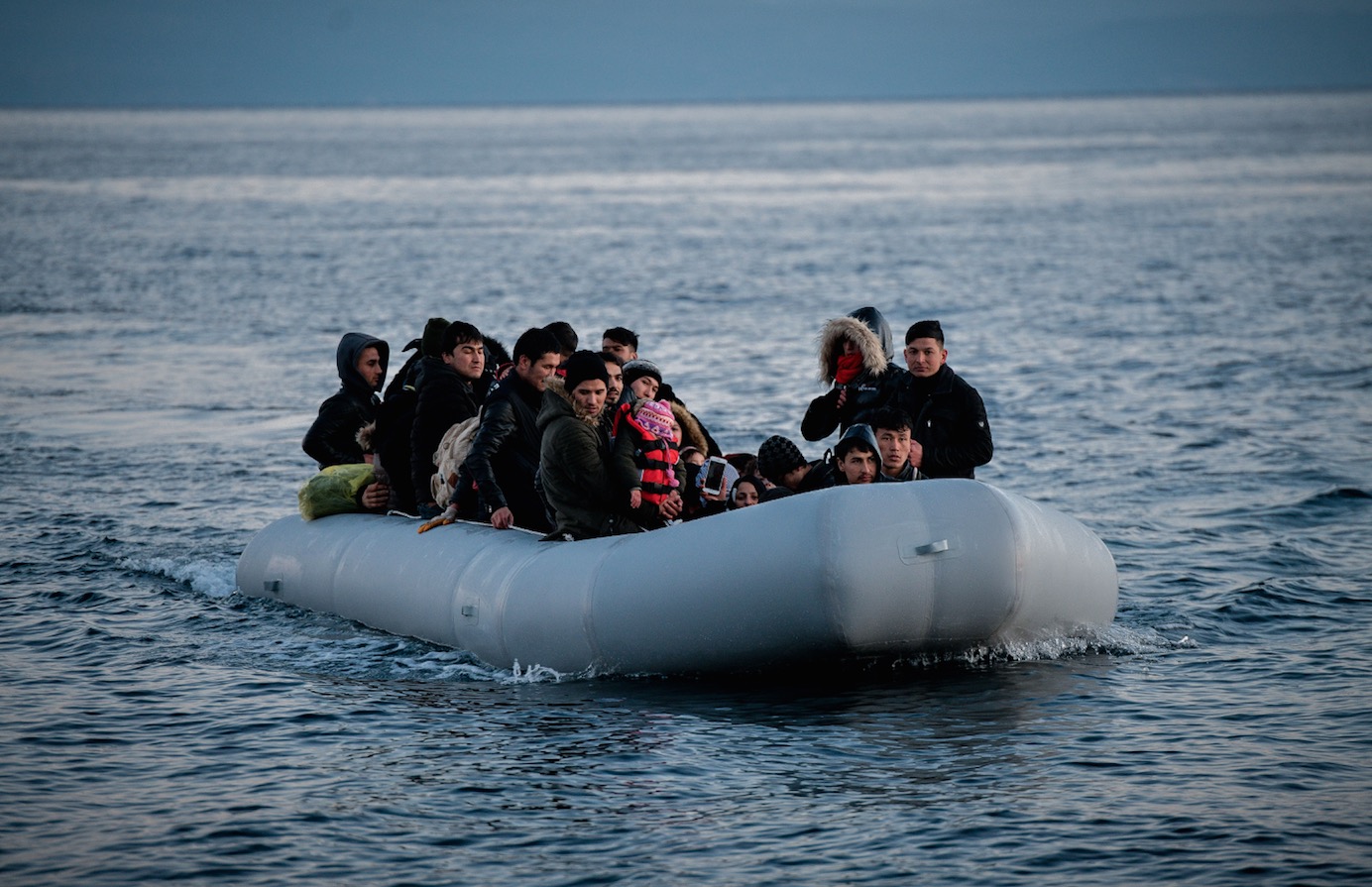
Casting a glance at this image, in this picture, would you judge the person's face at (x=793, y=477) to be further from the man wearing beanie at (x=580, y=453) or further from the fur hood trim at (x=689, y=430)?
the man wearing beanie at (x=580, y=453)

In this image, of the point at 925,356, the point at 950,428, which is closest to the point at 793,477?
the point at 950,428

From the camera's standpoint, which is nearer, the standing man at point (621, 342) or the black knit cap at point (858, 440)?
the black knit cap at point (858, 440)

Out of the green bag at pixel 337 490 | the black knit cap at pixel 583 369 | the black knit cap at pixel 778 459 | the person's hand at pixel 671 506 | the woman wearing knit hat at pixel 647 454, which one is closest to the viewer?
the black knit cap at pixel 583 369

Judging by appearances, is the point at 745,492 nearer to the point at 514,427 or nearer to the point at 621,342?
the point at 621,342

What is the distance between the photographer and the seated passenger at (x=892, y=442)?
919 centimetres

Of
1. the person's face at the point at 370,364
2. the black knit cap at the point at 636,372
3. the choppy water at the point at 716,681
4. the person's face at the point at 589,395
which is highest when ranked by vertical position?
the person's face at the point at 370,364

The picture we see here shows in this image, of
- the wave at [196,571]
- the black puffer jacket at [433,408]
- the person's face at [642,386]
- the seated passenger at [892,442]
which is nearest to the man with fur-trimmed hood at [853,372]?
the seated passenger at [892,442]

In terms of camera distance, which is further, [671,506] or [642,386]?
[642,386]

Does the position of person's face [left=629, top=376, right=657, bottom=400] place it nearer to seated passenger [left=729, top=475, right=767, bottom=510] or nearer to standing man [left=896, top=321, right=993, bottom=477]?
seated passenger [left=729, top=475, right=767, bottom=510]

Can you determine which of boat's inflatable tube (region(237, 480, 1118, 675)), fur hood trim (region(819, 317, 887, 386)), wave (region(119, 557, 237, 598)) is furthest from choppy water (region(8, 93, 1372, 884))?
fur hood trim (region(819, 317, 887, 386))

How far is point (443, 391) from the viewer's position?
10.3 meters

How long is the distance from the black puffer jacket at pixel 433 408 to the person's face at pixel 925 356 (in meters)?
2.77

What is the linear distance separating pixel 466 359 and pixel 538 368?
0.89m

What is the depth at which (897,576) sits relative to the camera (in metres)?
A: 8.27
